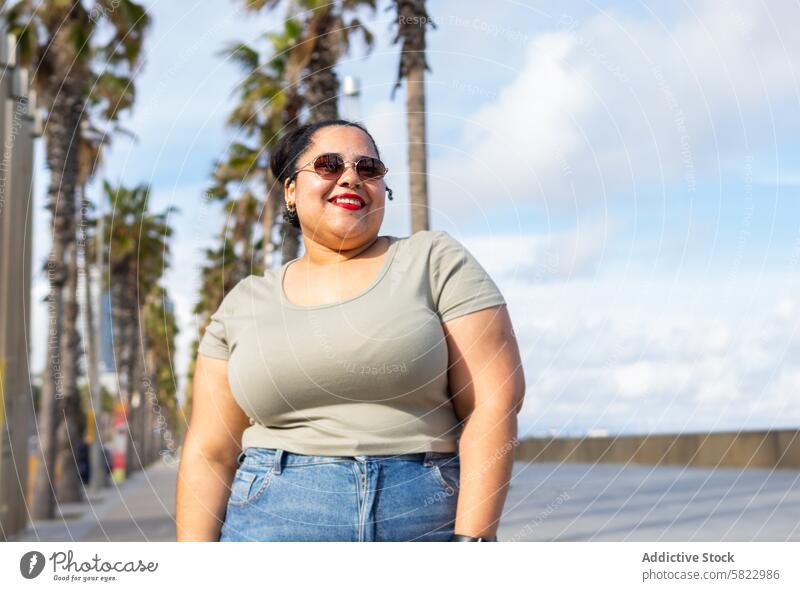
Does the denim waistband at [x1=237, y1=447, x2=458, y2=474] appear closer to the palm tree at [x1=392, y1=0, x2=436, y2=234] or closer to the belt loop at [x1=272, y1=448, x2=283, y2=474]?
the belt loop at [x1=272, y1=448, x2=283, y2=474]

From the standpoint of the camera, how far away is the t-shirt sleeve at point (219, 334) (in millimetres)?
3105

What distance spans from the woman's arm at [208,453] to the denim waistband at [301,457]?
0.50 feet

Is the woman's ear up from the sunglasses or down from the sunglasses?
down

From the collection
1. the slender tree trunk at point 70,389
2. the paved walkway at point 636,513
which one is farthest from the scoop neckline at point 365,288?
the slender tree trunk at point 70,389

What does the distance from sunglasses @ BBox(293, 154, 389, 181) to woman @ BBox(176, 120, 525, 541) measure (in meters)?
0.02

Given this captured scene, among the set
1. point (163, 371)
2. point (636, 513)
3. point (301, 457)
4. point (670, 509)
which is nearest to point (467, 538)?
point (301, 457)

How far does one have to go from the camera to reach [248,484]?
298cm

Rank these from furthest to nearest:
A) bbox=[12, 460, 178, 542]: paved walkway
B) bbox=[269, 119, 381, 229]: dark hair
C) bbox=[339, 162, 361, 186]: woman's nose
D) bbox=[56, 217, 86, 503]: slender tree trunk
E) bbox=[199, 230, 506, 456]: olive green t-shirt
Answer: bbox=[56, 217, 86, 503]: slender tree trunk, bbox=[12, 460, 178, 542]: paved walkway, bbox=[269, 119, 381, 229]: dark hair, bbox=[339, 162, 361, 186]: woman's nose, bbox=[199, 230, 506, 456]: olive green t-shirt

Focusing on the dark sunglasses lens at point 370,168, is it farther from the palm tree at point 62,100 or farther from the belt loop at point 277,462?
the palm tree at point 62,100

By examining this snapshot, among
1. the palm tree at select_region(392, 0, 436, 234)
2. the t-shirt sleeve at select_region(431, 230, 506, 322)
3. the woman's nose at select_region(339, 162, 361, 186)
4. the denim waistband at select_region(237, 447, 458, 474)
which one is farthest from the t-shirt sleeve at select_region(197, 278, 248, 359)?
the palm tree at select_region(392, 0, 436, 234)

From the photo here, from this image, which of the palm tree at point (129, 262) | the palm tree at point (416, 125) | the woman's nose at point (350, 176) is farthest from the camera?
the palm tree at point (129, 262)

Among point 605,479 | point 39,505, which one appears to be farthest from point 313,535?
point 605,479

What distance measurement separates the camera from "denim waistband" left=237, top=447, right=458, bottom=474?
2.88m
